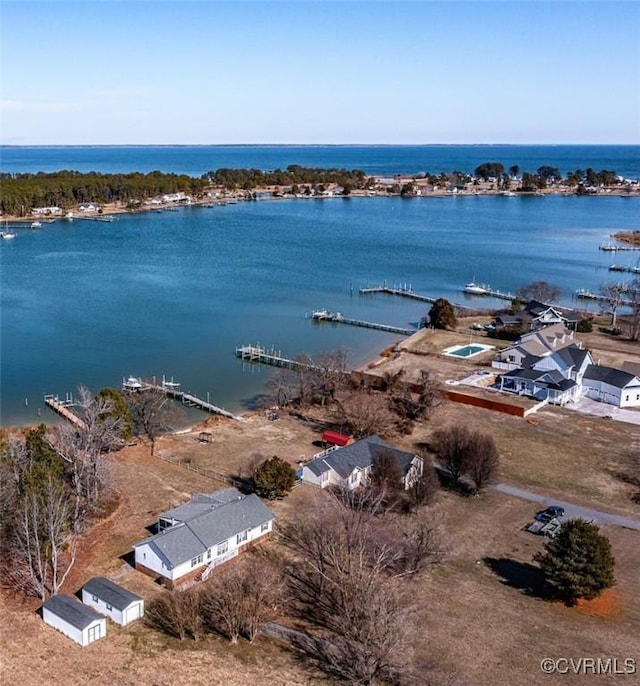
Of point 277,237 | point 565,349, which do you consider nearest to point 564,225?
point 277,237

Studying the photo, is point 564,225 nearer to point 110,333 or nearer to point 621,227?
point 621,227

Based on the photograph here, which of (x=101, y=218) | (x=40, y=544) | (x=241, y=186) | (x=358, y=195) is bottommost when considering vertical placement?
(x=40, y=544)

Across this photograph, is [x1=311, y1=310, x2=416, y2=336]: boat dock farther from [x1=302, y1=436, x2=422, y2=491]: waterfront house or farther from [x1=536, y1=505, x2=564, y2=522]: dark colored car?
[x1=536, y1=505, x2=564, y2=522]: dark colored car

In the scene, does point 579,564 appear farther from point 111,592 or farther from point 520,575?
point 111,592

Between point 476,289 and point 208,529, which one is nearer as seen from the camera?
point 208,529

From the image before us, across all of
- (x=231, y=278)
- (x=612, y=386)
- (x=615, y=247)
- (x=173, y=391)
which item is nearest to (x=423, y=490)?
(x=173, y=391)

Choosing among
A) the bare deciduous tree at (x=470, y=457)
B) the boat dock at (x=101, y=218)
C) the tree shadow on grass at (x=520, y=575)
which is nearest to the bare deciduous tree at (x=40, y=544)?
the tree shadow on grass at (x=520, y=575)

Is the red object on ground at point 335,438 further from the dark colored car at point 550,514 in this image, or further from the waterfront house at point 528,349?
the waterfront house at point 528,349
